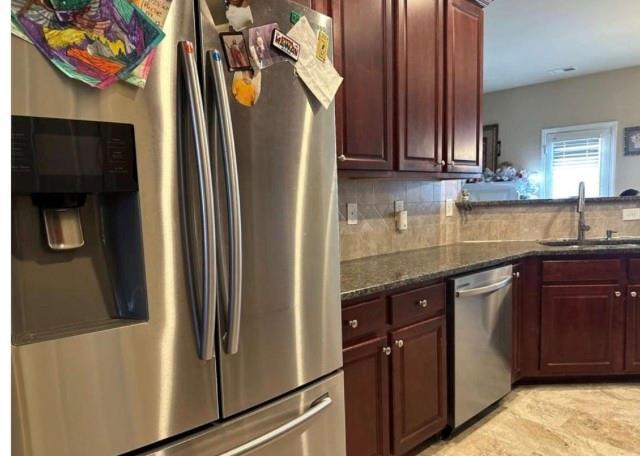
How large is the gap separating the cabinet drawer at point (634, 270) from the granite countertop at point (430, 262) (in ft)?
0.22

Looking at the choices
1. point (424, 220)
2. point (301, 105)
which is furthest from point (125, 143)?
point (424, 220)

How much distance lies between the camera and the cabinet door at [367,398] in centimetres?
167

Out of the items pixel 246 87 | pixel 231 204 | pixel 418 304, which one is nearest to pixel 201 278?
pixel 231 204

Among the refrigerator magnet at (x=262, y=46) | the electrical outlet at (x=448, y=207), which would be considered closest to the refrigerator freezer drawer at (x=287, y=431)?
the refrigerator magnet at (x=262, y=46)

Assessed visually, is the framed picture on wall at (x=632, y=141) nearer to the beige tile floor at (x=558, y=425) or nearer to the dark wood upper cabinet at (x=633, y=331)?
the dark wood upper cabinet at (x=633, y=331)

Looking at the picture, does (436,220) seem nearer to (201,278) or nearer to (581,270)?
(581,270)

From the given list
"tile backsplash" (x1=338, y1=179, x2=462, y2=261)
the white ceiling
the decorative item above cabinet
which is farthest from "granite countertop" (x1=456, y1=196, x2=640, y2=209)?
the white ceiling

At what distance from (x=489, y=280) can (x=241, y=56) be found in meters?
1.84

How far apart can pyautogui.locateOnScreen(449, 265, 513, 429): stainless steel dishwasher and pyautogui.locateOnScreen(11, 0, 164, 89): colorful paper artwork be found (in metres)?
1.73

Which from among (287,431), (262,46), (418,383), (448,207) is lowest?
(418,383)

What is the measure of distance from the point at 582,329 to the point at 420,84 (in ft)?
6.21

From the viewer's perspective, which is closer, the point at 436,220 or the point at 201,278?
the point at 201,278

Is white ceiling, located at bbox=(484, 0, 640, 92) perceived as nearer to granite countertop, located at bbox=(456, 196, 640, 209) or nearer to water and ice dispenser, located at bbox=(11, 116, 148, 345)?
granite countertop, located at bbox=(456, 196, 640, 209)

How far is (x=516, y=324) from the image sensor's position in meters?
2.75
